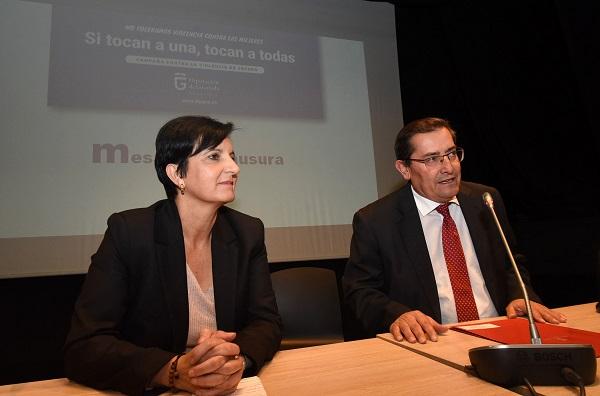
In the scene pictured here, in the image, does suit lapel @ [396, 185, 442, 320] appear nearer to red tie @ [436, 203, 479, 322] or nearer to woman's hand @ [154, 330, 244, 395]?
red tie @ [436, 203, 479, 322]

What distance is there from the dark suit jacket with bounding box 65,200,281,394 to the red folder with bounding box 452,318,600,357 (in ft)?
2.29

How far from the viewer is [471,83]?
3824 millimetres

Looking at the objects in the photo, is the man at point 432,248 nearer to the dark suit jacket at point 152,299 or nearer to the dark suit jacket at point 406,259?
the dark suit jacket at point 406,259

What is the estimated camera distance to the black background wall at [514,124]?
9.78 ft

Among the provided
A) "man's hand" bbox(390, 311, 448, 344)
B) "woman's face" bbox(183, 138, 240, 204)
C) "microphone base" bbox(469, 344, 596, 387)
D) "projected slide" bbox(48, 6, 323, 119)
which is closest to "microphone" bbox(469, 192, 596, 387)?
"microphone base" bbox(469, 344, 596, 387)

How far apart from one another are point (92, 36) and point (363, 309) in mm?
2621

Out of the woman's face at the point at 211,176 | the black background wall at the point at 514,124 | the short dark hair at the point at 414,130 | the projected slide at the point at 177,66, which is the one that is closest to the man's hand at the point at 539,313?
the short dark hair at the point at 414,130

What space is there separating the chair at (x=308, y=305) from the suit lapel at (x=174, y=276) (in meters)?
0.92

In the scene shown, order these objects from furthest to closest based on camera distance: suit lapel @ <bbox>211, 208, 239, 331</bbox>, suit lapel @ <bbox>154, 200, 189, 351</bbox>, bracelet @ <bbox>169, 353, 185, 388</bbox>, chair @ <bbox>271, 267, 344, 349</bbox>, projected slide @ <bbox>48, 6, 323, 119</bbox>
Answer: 1. projected slide @ <bbox>48, 6, 323, 119</bbox>
2. chair @ <bbox>271, 267, 344, 349</bbox>
3. suit lapel @ <bbox>211, 208, 239, 331</bbox>
4. suit lapel @ <bbox>154, 200, 189, 351</bbox>
5. bracelet @ <bbox>169, 353, 185, 388</bbox>

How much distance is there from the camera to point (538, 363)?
0.90 m

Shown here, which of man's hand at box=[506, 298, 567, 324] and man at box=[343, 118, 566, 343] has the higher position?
man at box=[343, 118, 566, 343]

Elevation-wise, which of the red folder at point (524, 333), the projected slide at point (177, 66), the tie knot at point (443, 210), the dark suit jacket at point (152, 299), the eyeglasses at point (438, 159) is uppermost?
the projected slide at point (177, 66)

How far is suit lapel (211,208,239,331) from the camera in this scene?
1.58 metres

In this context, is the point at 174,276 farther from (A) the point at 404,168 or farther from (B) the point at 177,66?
(B) the point at 177,66
